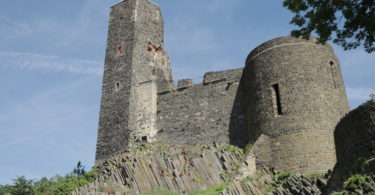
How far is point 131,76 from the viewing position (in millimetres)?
27438

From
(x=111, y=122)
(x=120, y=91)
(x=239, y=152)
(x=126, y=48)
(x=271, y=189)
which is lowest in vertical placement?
(x=271, y=189)

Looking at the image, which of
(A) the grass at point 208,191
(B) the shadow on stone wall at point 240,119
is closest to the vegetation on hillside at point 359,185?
(A) the grass at point 208,191

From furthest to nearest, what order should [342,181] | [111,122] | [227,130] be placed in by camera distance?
[111,122] → [227,130] → [342,181]

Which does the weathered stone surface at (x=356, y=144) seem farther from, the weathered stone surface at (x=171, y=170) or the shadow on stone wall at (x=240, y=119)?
the shadow on stone wall at (x=240, y=119)

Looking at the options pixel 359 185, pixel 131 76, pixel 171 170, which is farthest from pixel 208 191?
pixel 131 76

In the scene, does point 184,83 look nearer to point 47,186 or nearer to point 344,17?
point 47,186

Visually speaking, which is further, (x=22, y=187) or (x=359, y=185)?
(x=22, y=187)

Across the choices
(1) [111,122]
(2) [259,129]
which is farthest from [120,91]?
(2) [259,129]

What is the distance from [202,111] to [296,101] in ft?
21.0

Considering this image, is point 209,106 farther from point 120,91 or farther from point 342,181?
point 342,181

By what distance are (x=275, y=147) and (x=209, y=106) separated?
6178mm

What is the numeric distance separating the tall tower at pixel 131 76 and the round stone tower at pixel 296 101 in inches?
274

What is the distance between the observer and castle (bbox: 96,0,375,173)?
2019cm

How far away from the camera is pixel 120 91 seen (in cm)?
2744
